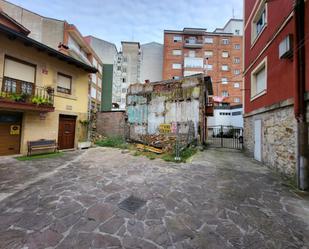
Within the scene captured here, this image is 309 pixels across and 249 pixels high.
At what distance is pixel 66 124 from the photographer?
10.3 meters

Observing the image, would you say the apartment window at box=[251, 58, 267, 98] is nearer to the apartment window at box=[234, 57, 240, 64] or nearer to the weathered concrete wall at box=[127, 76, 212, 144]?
the weathered concrete wall at box=[127, 76, 212, 144]

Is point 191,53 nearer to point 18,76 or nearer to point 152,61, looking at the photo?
point 152,61

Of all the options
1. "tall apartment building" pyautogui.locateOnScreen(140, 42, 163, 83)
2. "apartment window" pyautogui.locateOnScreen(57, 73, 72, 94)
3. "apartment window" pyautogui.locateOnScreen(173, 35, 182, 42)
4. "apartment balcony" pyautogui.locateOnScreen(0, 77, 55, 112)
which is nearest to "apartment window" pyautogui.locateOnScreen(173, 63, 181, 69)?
"tall apartment building" pyautogui.locateOnScreen(140, 42, 163, 83)

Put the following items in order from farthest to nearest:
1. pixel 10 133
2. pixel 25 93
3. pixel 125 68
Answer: pixel 125 68
pixel 10 133
pixel 25 93

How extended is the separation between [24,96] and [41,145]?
2.77m

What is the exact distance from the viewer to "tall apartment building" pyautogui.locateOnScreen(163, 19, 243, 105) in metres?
30.5

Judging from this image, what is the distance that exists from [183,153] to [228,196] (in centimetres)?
465

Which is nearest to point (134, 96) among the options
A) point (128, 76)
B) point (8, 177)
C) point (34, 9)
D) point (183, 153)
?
point (183, 153)

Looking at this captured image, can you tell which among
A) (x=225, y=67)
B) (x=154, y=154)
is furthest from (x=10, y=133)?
(x=225, y=67)

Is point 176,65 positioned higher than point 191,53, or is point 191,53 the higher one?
point 191,53

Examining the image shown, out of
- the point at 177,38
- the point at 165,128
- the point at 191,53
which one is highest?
the point at 177,38

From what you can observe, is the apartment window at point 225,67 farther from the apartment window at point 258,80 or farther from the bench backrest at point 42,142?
the bench backrest at point 42,142

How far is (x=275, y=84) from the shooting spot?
612 centimetres

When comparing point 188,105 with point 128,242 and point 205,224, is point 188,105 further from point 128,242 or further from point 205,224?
point 128,242
